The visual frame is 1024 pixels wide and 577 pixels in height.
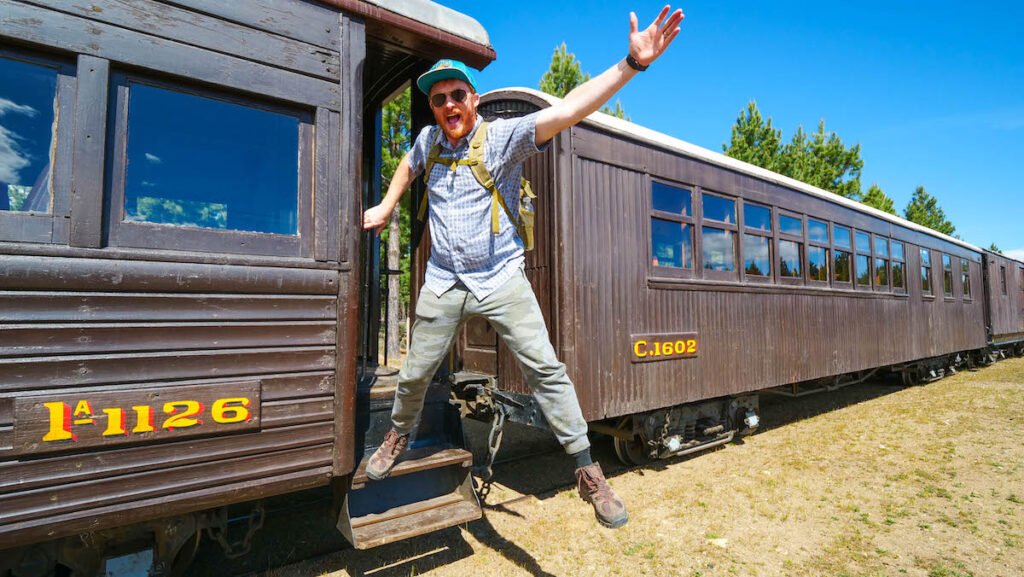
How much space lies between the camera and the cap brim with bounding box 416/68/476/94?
8.10 ft

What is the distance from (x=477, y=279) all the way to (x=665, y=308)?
10.3 feet

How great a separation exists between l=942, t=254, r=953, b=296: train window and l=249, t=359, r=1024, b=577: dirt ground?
6258 millimetres

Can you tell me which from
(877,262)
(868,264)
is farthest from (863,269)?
(877,262)

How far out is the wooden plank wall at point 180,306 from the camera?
6.43ft

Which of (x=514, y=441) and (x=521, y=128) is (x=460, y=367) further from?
(x=521, y=128)

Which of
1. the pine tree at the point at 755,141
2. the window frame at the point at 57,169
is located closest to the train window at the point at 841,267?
the window frame at the point at 57,169

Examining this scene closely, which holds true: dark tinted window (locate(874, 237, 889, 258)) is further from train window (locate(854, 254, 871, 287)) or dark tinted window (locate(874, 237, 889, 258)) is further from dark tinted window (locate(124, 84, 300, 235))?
dark tinted window (locate(124, 84, 300, 235))

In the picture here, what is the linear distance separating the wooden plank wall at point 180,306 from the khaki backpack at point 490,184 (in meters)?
0.45

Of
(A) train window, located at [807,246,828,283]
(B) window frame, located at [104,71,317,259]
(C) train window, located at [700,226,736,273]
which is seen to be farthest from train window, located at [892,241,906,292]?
(B) window frame, located at [104,71,317,259]

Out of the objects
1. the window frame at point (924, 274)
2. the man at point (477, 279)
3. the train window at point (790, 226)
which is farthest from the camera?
the window frame at point (924, 274)

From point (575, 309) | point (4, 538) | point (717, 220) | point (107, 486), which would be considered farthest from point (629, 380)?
point (4, 538)

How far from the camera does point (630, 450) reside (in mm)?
5418

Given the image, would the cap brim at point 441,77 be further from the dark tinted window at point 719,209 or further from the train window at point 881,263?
the train window at point 881,263

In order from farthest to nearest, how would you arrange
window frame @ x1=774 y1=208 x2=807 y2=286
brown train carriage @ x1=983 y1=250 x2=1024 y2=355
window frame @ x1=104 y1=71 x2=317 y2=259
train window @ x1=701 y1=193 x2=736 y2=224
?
brown train carriage @ x1=983 y1=250 x2=1024 y2=355 → window frame @ x1=774 y1=208 x2=807 y2=286 → train window @ x1=701 y1=193 x2=736 y2=224 → window frame @ x1=104 y1=71 x2=317 y2=259
